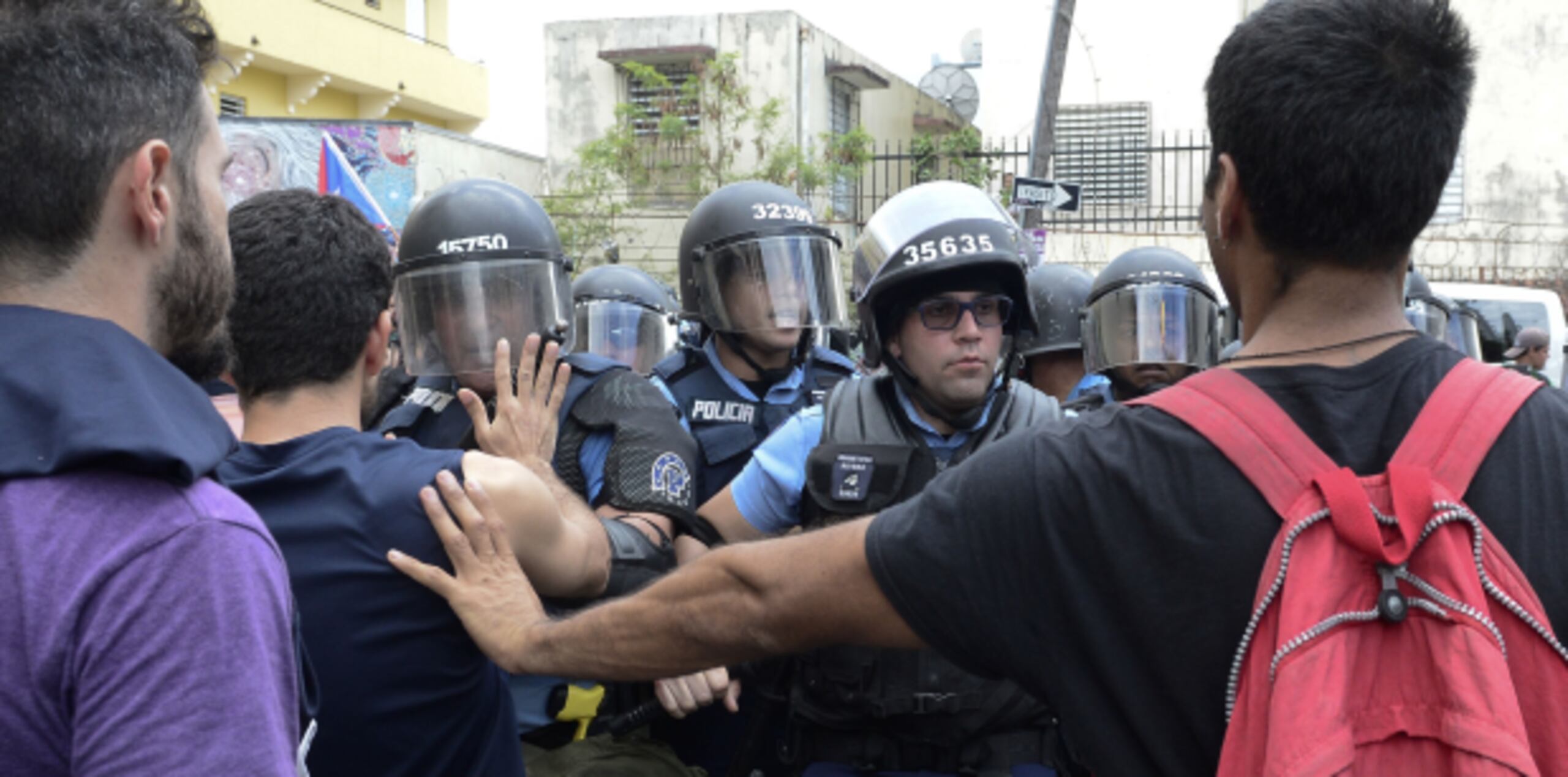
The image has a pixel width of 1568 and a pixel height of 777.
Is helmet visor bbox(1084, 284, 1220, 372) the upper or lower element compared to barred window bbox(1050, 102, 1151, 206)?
lower

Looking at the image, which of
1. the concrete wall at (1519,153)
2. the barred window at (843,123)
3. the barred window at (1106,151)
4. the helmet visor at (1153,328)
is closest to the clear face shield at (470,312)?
the helmet visor at (1153,328)

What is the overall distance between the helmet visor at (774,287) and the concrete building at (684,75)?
15031 millimetres

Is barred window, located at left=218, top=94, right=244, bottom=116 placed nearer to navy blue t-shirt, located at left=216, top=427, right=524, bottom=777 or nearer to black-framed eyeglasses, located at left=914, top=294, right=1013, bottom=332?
black-framed eyeglasses, located at left=914, top=294, right=1013, bottom=332

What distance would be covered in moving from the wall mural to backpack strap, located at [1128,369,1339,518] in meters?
14.1

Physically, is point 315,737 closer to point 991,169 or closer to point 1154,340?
point 1154,340

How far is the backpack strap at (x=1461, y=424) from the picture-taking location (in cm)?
154

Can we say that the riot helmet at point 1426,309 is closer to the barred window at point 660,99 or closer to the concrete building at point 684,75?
the concrete building at point 684,75

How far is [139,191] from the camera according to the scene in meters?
1.44

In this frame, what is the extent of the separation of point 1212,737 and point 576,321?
18.6 feet

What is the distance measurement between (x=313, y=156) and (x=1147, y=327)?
13.9m

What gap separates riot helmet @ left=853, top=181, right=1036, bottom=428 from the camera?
3.62 meters

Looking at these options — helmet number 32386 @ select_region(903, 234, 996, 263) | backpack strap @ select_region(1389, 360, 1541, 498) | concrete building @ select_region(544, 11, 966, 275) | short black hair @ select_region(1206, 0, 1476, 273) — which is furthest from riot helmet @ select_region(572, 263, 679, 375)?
concrete building @ select_region(544, 11, 966, 275)

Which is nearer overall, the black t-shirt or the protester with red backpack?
the protester with red backpack

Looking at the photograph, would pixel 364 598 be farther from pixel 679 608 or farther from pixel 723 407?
pixel 723 407
